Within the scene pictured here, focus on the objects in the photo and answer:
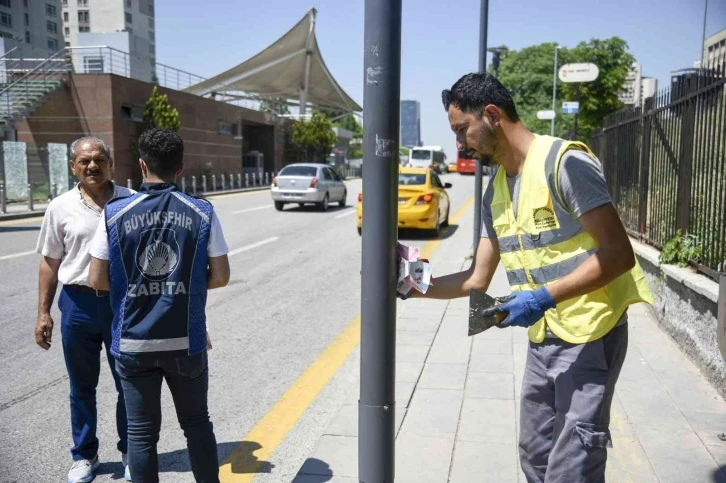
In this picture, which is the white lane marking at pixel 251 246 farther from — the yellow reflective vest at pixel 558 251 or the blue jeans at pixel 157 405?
the yellow reflective vest at pixel 558 251

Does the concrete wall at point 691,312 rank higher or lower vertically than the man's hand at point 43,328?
lower

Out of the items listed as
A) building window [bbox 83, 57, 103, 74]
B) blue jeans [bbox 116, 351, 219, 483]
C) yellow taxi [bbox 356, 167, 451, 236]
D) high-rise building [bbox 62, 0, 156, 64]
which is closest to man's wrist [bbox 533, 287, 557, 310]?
blue jeans [bbox 116, 351, 219, 483]

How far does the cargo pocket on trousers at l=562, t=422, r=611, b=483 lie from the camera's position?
234 centimetres

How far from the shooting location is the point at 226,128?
42406 mm

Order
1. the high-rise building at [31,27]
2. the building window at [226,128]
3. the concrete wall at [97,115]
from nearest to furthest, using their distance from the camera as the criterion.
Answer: the high-rise building at [31,27]
the concrete wall at [97,115]
the building window at [226,128]

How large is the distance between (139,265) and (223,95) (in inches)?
2281

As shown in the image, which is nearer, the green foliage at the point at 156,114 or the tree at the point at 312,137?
the green foliage at the point at 156,114

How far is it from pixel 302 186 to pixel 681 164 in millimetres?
16075

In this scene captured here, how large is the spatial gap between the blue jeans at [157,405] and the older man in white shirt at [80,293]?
2.30 ft

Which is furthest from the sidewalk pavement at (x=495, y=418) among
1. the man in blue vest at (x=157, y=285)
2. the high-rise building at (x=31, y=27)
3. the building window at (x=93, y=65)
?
the building window at (x=93, y=65)

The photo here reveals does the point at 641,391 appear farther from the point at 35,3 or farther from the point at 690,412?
the point at 35,3

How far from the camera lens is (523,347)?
6086 millimetres

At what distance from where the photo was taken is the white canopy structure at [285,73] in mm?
61812

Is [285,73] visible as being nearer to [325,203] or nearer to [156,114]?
[156,114]
